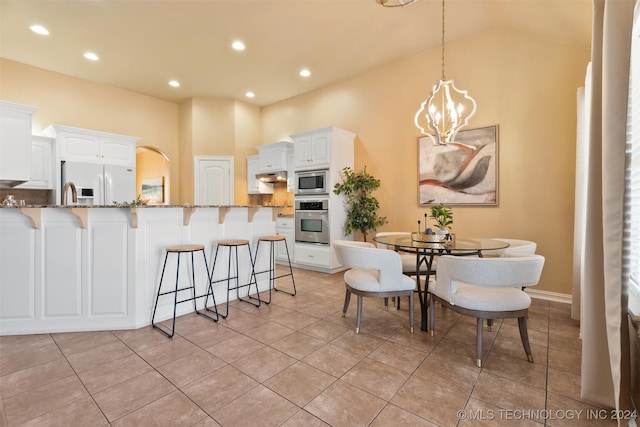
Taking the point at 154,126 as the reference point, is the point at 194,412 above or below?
below

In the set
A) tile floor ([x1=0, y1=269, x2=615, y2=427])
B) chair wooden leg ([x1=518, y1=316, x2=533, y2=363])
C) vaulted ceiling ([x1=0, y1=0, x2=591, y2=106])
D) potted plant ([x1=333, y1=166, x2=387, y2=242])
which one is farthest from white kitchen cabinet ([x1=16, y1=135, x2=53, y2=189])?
chair wooden leg ([x1=518, y1=316, x2=533, y2=363])

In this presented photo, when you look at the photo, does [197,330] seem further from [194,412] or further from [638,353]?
[638,353]

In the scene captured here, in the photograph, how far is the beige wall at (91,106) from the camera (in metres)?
4.63

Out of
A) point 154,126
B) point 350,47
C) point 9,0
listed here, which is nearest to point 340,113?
point 350,47

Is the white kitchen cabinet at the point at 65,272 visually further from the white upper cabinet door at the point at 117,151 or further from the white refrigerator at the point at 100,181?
the white upper cabinet door at the point at 117,151

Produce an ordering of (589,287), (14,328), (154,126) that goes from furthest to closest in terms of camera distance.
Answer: (154,126), (14,328), (589,287)

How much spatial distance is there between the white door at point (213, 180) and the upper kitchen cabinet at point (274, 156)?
0.81 meters

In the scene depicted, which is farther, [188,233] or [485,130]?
[485,130]

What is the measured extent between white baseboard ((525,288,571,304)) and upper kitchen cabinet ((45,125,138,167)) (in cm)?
696

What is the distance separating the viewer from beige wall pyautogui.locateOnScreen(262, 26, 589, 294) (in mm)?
3381

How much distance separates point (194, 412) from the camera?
1.58 metres

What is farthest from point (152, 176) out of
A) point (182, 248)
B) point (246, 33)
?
point (182, 248)

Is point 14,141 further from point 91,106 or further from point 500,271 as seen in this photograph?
point 500,271

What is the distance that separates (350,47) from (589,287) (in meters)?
4.24
